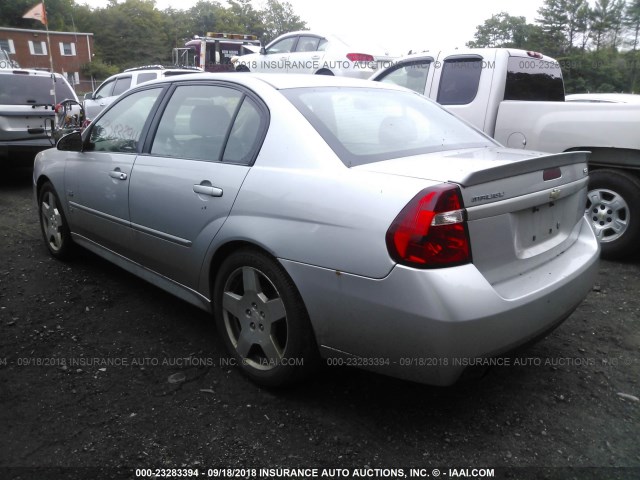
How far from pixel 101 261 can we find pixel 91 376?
6.92 ft

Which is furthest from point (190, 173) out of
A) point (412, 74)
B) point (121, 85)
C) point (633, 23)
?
point (633, 23)

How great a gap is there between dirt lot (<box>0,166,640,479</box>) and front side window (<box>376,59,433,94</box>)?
3.53 m

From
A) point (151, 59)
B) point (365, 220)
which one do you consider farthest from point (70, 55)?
point (365, 220)

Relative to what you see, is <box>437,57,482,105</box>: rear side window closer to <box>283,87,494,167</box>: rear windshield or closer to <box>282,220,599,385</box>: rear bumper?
<box>283,87,494,167</box>: rear windshield

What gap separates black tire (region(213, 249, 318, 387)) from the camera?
245cm

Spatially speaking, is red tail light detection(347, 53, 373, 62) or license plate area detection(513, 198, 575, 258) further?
red tail light detection(347, 53, 373, 62)

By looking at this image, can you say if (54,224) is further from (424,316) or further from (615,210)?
(615,210)

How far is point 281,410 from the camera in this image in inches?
101

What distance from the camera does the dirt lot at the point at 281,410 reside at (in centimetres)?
220

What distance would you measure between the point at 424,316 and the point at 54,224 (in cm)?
389

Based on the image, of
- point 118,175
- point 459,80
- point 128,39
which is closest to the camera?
point 118,175

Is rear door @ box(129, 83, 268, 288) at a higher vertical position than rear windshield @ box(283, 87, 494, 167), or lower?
lower

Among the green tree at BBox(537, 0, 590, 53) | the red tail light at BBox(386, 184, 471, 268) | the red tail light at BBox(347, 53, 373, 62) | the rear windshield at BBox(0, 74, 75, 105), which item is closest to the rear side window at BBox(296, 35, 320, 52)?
the red tail light at BBox(347, 53, 373, 62)

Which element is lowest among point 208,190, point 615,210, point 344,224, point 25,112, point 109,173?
point 25,112
